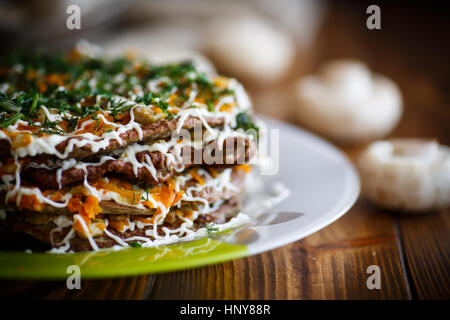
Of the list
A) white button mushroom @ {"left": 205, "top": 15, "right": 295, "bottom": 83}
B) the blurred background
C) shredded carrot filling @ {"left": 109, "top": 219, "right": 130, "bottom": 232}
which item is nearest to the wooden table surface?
shredded carrot filling @ {"left": 109, "top": 219, "right": 130, "bottom": 232}

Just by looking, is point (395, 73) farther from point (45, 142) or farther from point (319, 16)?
point (45, 142)

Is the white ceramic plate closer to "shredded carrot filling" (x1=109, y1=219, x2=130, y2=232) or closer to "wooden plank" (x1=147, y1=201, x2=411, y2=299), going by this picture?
"wooden plank" (x1=147, y1=201, x2=411, y2=299)

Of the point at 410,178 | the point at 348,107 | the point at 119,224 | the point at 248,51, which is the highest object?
the point at 248,51

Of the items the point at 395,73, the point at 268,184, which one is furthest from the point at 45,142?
the point at 395,73

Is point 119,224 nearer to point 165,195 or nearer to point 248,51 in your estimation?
point 165,195

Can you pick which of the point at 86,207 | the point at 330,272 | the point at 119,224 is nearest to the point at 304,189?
the point at 330,272

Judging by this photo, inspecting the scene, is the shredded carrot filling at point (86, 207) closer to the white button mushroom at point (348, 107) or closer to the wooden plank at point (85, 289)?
the wooden plank at point (85, 289)
